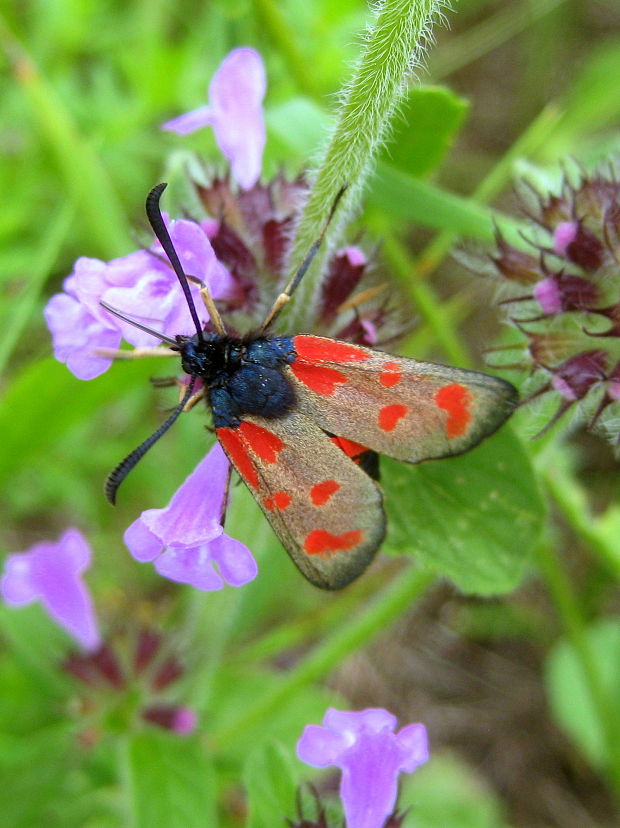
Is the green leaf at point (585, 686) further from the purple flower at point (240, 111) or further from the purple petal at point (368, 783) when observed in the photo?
the purple flower at point (240, 111)

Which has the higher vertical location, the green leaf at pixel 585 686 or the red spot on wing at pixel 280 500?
the red spot on wing at pixel 280 500

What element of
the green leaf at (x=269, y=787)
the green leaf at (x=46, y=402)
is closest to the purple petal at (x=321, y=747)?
the green leaf at (x=269, y=787)

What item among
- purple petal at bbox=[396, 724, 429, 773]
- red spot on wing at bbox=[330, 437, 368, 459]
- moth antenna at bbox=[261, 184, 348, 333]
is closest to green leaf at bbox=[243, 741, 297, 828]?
purple petal at bbox=[396, 724, 429, 773]

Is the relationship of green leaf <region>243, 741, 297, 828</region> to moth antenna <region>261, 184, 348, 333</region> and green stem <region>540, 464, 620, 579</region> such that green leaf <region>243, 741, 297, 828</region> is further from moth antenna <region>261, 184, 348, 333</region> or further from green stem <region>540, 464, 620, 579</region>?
green stem <region>540, 464, 620, 579</region>

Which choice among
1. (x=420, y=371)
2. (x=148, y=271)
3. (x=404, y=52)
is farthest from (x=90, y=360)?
(x=404, y=52)

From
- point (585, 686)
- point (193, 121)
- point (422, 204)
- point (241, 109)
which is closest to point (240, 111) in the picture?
point (241, 109)

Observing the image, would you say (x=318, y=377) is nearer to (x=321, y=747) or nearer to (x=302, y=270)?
(x=302, y=270)
